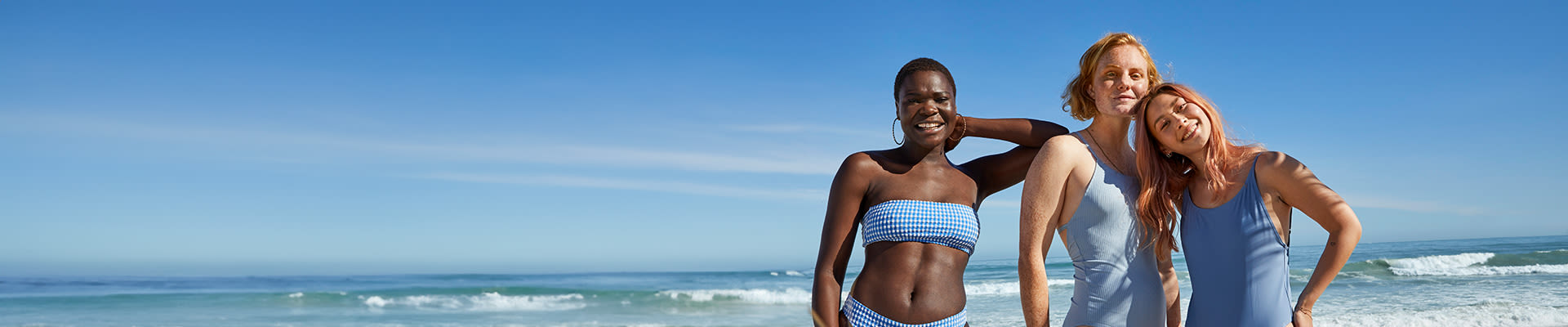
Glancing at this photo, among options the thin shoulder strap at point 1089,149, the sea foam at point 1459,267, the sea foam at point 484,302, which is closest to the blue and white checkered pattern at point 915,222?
the thin shoulder strap at point 1089,149

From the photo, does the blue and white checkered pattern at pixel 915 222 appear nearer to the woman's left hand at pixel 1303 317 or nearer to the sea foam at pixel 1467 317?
the woman's left hand at pixel 1303 317

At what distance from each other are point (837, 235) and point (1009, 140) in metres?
0.85

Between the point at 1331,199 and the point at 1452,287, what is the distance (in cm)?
1509

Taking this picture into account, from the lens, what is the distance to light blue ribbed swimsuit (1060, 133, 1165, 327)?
2893mm

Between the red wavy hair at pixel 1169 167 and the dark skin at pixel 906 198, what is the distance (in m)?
0.55

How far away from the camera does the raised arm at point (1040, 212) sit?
2879mm

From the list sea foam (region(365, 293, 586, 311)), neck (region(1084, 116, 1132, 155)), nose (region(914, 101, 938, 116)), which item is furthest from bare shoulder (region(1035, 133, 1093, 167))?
sea foam (region(365, 293, 586, 311))

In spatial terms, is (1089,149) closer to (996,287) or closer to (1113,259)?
(1113,259)

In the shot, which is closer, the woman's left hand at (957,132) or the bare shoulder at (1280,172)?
the bare shoulder at (1280,172)

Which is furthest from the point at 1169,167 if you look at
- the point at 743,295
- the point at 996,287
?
the point at 743,295

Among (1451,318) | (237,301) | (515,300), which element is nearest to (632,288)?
(515,300)

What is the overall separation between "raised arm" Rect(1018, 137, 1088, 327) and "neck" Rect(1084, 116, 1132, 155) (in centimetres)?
16

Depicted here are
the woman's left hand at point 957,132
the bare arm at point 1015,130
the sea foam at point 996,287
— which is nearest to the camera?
the woman's left hand at point 957,132

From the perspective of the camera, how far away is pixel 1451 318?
1045cm
